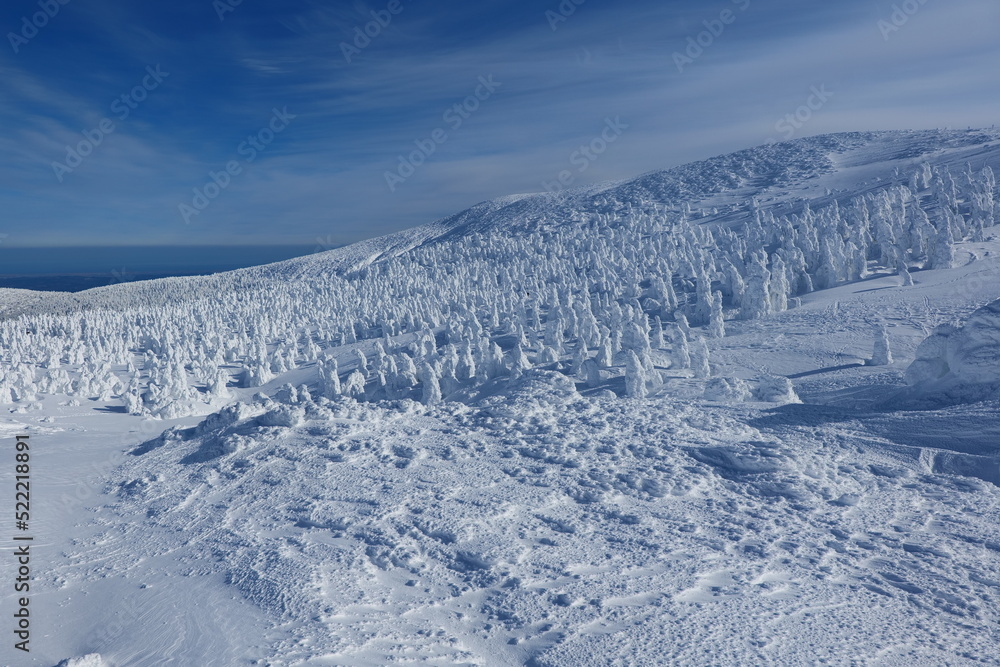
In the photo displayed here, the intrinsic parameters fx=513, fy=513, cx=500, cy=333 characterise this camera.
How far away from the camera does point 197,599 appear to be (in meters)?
15.1

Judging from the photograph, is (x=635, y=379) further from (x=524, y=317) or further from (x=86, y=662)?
(x=524, y=317)

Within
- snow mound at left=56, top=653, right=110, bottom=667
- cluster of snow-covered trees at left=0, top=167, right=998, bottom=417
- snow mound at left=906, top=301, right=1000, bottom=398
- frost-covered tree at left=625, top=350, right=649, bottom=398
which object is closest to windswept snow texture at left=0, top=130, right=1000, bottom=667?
snow mound at left=906, top=301, right=1000, bottom=398

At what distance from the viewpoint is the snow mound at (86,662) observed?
12.6 metres

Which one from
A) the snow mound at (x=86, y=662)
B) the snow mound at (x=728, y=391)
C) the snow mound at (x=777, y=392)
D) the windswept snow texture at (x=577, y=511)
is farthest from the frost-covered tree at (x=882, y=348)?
the snow mound at (x=86, y=662)

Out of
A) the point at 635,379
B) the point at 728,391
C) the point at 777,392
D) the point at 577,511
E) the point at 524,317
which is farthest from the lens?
the point at 524,317

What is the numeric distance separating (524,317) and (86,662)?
63.5m

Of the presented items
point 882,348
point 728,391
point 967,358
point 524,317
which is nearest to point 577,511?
point 728,391

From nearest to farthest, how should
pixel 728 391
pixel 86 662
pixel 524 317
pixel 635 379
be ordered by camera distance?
pixel 86 662 < pixel 728 391 < pixel 635 379 < pixel 524 317

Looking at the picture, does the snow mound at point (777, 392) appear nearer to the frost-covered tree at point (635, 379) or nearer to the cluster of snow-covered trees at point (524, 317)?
the frost-covered tree at point (635, 379)

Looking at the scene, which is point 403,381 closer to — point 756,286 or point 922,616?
point 756,286

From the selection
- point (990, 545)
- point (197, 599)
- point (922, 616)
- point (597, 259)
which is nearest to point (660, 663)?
point (922, 616)

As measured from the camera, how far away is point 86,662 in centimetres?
1274

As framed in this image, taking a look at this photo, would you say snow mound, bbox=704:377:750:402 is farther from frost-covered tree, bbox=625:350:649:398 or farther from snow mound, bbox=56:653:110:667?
snow mound, bbox=56:653:110:667

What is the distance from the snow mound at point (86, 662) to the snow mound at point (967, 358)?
→ 3245 centimetres
